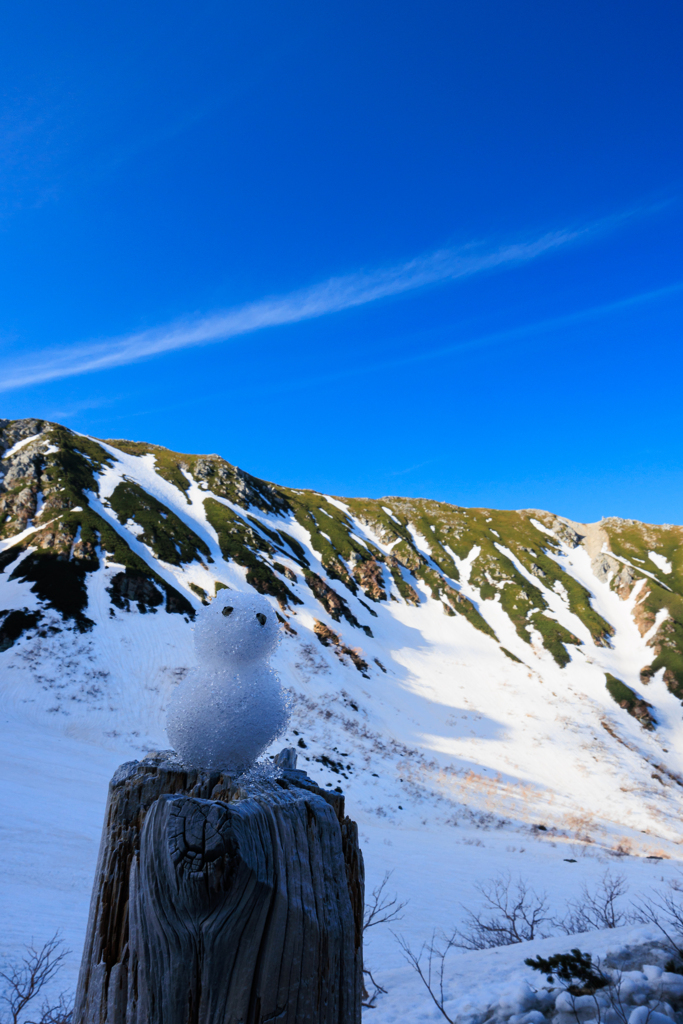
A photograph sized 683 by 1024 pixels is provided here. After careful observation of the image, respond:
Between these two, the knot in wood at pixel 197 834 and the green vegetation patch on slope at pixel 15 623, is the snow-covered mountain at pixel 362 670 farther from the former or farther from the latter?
the knot in wood at pixel 197 834

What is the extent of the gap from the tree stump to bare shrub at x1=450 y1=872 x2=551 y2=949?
Answer: 739cm

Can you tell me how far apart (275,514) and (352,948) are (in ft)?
256

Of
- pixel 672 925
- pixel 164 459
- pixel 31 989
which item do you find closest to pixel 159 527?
pixel 164 459

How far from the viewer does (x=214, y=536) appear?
55.8 meters

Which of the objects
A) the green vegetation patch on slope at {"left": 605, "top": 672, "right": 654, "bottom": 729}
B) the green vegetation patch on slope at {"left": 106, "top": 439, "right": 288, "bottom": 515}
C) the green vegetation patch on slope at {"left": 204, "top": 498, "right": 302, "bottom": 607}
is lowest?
the green vegetation patch on slope at {"left": 605, "top": 672, "right": 654, "bottom": 729}

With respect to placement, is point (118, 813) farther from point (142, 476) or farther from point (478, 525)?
point (478, 525)

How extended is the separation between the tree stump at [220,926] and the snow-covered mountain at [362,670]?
8227 millimetres

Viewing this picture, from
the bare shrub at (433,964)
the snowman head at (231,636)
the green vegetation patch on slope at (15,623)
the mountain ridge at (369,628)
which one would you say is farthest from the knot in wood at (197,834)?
the green vegetation patch on slope at (15,623)

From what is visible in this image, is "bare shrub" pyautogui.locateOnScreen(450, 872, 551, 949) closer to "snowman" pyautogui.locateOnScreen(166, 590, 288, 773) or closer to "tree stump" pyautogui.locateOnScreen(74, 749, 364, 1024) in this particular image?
"snowman" pyautogui.locateOnScreen(166, 590, 288, 773)

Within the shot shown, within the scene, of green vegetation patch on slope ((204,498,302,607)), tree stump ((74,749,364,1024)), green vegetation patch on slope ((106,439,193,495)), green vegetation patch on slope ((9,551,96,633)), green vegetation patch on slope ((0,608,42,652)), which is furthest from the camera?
green vegetation patch on slope ((106,439,193,495))

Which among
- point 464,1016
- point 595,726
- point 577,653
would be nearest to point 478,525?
point 577,653

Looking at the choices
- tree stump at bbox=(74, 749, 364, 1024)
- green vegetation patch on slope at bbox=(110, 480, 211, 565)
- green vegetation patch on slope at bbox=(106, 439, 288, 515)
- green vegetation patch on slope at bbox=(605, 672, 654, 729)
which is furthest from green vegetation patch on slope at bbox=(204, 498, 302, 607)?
tree stump at bbox=(74, 749, 364, 1024)

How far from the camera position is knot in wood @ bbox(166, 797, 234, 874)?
68.5 inches

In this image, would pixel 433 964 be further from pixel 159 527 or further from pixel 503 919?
pixel 159 527
